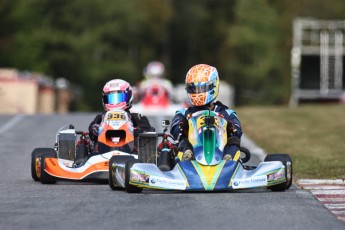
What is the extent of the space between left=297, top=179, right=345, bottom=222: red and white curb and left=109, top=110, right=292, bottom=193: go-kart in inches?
18.6

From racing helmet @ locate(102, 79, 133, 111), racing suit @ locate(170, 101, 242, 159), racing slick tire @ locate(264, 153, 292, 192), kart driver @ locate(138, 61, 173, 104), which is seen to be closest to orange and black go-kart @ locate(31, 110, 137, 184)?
racing helmet @ locate(102, 79, 133, 111)

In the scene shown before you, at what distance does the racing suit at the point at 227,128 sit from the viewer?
46.7 ft

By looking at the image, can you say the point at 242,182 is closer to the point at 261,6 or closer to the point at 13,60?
the point at 13,60

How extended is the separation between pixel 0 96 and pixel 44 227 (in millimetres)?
33525

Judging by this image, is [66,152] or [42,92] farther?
[42,92]

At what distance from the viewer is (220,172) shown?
1363 centimetres

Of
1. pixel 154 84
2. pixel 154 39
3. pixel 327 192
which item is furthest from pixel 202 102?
pixel 154 39

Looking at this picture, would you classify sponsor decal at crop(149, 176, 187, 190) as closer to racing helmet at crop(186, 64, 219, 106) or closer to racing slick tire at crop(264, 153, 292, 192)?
racing slick tire at crop(264, 153, 292, 192)

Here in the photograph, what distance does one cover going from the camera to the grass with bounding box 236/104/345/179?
58.9ft

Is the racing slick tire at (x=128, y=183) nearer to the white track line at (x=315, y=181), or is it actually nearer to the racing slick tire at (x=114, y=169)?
the racing slick tire at (x=114, y=169)

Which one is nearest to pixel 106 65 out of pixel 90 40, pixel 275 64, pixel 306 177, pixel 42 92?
pixel 90 40

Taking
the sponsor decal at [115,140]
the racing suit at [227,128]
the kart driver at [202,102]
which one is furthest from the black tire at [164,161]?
the sponsor decal at [115,140]

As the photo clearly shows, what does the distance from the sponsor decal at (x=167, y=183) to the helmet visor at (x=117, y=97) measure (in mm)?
2865

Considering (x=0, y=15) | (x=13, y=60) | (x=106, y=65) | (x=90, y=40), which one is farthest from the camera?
(x=106, y=65)
